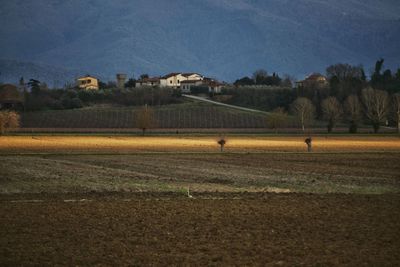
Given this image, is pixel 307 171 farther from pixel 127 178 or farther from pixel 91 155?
pixel 91 155

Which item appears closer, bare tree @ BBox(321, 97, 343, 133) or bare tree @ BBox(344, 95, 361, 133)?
bare tree @ BBox(344, 95, 361, 133)

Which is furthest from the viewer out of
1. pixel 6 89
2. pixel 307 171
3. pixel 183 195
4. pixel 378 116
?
pixel 6 89

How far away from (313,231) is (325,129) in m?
105

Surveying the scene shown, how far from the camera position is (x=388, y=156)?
58719mm

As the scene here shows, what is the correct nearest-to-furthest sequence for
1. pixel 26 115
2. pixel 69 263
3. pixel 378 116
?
1. pixel 69 263
2. pixel 378 116
3. pixel 26 115

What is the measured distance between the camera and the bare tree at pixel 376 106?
120 metres

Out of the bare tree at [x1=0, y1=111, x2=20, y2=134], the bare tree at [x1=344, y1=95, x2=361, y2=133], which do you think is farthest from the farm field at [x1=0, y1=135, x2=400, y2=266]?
the bare tree at [x1=344, y1=95, x2=361, y2=133]

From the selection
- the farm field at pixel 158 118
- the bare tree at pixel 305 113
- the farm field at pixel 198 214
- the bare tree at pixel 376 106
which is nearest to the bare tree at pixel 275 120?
the bare tree at pixel 305 113

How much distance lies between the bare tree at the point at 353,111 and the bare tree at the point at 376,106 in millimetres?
2006

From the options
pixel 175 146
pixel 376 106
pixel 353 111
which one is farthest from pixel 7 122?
pixel 376 106

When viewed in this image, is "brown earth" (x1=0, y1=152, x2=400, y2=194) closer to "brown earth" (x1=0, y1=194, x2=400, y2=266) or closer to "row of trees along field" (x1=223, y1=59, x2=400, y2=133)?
"brown earth" (x1=0, y1=194, x2=400, y2=266)

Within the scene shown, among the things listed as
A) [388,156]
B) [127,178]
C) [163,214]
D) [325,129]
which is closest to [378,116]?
[325,129]

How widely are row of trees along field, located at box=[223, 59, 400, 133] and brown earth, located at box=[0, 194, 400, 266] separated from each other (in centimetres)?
9094

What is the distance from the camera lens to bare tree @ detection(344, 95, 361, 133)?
119 meters
